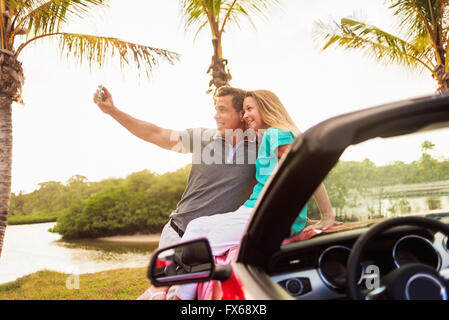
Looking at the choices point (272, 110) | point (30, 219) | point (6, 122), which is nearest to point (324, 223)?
point (272, 110)

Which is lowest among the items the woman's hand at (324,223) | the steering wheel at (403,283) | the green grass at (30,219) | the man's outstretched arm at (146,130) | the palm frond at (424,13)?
the green grass at (30,219)

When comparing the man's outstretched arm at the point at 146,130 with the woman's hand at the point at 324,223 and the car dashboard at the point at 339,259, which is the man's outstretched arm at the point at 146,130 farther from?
the car dashboard at the point at 339,259

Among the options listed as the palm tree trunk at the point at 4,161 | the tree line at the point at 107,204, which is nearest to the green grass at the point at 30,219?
the tree line at the point at 107,204

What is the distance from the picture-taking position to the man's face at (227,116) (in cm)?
352

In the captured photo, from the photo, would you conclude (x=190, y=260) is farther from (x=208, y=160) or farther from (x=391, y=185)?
(x=208, y=160)

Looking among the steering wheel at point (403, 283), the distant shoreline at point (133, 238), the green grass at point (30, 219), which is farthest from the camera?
the distant shoreline at point (133, 238)

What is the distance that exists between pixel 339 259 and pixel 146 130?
2.38 meters

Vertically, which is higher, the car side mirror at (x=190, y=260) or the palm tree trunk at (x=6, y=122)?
the palm tree trunk at (x=6, y=122)

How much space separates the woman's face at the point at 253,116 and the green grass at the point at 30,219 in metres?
15.5

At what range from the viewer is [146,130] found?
11.2ft

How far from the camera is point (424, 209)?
5.05 ft

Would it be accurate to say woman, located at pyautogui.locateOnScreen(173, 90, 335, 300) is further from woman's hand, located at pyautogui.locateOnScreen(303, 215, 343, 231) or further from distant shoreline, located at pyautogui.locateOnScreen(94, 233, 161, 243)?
distant shoreline, located at pyautogui.locateOnScreen(94, 233, 161, 243)
